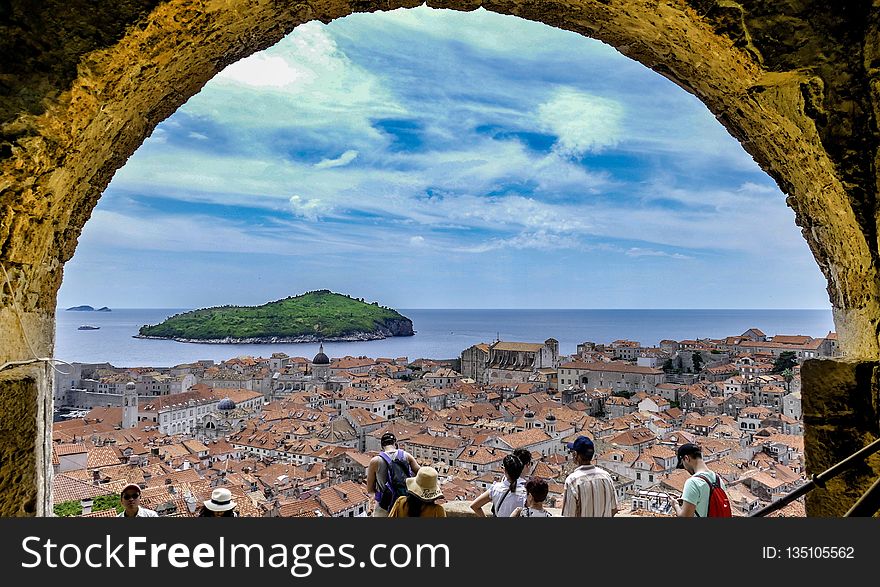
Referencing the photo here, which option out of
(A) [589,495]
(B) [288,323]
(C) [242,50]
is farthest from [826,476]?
(B) [288,323]

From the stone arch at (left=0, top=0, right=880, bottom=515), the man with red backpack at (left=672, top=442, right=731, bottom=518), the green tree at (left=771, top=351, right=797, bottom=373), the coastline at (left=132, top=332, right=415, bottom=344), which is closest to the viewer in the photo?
the stone arch at (left=0, top=0, right=880, bottom=515)

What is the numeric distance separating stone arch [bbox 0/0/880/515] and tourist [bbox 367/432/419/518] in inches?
73.6

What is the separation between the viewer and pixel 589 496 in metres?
3.11

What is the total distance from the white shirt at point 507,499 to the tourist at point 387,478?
1.85ft

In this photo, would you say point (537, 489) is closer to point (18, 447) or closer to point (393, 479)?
point (393, 479)

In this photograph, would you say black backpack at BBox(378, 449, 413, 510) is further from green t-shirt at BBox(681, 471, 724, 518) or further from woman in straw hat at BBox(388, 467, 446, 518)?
green t-shirt at BBox(681, 471, 724, 518)

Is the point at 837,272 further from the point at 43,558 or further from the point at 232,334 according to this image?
the point at 232,334

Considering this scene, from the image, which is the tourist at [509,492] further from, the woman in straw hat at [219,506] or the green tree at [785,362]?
the green tree at [785,362]

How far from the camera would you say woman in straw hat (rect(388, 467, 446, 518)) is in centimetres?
295

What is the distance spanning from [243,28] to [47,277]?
1.25 metres

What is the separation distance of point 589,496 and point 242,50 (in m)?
2.84

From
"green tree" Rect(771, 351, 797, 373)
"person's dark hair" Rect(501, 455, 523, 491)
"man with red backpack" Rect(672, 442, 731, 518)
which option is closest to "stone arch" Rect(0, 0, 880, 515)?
"man with red backpack" Rect(672, 442, 731, 518)

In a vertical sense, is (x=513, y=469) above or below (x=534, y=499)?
above

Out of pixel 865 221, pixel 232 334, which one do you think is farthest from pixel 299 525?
pixel 232 334
